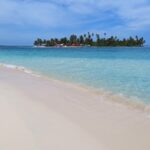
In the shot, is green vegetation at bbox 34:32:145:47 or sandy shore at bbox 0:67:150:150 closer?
sandy shore at bbox 0:67:150:150

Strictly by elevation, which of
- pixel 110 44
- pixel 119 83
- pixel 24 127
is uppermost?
pixel 24 127

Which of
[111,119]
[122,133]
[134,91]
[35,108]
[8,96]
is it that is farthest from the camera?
[134,91]

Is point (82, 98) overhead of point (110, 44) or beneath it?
overhead

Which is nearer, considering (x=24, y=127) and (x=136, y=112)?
(x=24, y=127)

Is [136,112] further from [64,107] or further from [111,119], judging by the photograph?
[64,107]

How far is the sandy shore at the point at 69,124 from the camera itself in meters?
3.77

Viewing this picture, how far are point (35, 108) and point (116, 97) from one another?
89.0 inches

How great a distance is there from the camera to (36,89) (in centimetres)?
828

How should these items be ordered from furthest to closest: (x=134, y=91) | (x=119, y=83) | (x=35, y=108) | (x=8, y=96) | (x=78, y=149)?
(x=119, y=83)
(x=134, y=91)
(x=8, y=96)
(x=35, y=108)
(x=78, y=149)

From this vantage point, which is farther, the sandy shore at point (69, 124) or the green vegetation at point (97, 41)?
the green vegetation at point (97, 41)

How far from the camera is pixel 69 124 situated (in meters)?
4.62

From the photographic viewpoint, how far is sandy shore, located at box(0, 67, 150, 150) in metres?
3.77

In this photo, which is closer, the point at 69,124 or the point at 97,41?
the point at 69,124

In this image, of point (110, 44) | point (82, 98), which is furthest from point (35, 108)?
point (110, 44)
